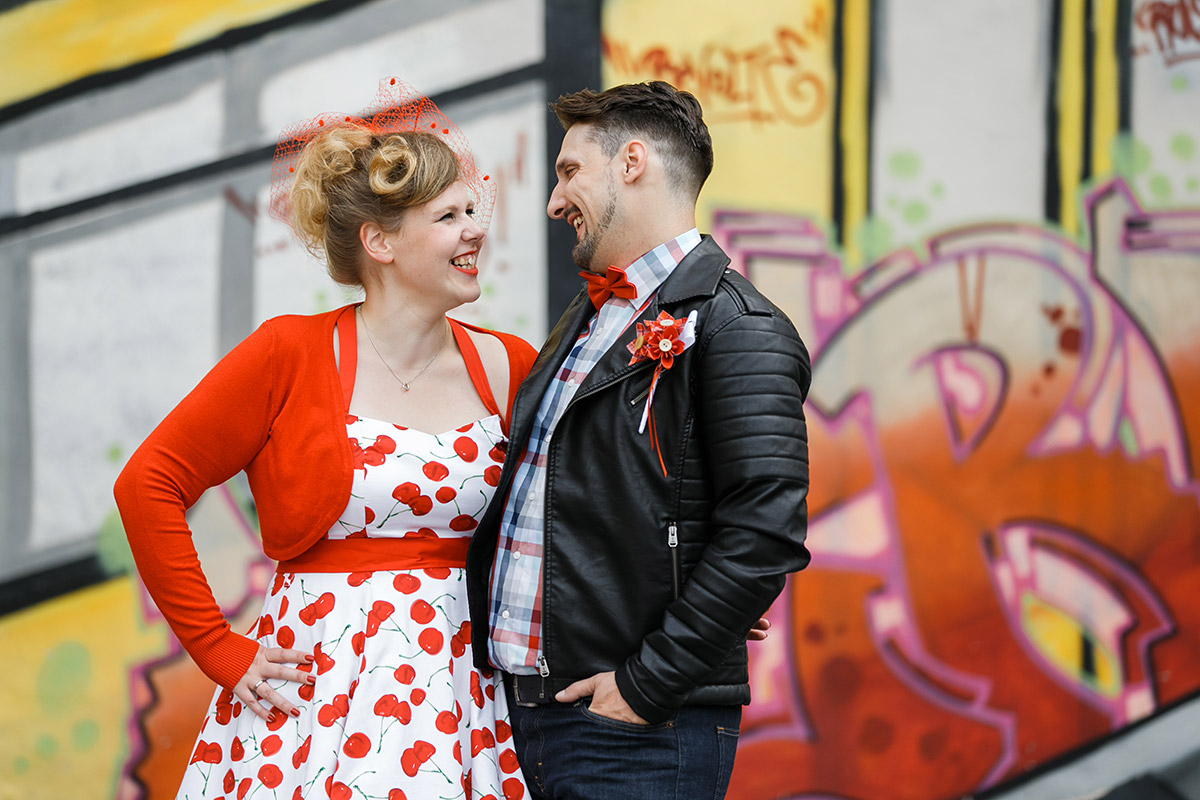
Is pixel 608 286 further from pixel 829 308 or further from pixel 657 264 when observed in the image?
pixel 829 308

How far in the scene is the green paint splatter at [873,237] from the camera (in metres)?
3.84

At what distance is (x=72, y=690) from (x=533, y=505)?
247 centimetres

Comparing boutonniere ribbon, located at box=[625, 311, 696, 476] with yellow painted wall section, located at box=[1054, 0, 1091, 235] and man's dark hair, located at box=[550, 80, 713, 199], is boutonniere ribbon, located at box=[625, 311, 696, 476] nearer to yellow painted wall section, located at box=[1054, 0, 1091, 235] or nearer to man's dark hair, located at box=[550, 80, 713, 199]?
man's dark hair, located at box=[550, 80, 713, 199]

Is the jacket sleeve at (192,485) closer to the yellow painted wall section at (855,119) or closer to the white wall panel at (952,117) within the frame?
the yellow painted wall section at (855,119)

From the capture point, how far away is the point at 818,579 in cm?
379

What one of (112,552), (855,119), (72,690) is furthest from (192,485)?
(855,119)

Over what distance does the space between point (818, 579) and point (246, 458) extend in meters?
2.35

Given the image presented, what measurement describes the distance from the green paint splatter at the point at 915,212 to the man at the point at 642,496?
200cm

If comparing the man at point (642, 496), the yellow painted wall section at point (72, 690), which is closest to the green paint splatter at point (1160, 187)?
the man at point (642, 496)

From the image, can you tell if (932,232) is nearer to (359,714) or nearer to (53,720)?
(359,714)

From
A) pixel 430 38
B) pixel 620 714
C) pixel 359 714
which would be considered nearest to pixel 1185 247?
pixel 430 38

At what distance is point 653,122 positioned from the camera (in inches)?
81.0

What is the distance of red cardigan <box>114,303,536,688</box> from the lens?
81.0 inches

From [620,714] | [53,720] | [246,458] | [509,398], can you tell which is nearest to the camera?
[620,714]
